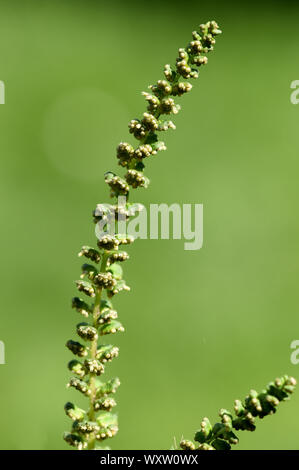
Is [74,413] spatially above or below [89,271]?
below

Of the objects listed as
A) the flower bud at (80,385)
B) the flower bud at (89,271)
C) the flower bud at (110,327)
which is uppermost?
the flower bud at (89,271)

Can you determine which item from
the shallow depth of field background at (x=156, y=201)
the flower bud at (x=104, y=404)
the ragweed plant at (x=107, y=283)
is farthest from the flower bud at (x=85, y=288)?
the shallow depth of field background at (x=156, y=201)

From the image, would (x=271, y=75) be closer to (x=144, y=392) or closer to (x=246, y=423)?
(x=144, y=392)

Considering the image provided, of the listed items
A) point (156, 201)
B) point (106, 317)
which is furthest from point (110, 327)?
point (156, 201)

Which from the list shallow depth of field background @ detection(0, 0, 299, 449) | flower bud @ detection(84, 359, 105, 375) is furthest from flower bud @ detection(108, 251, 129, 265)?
shallow depth of field background @ detection(0, 0, 299, 449)

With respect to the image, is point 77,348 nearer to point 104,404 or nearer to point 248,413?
point 104,404

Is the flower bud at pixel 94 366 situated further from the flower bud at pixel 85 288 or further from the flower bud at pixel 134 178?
the flower bud at pixel 134 178
